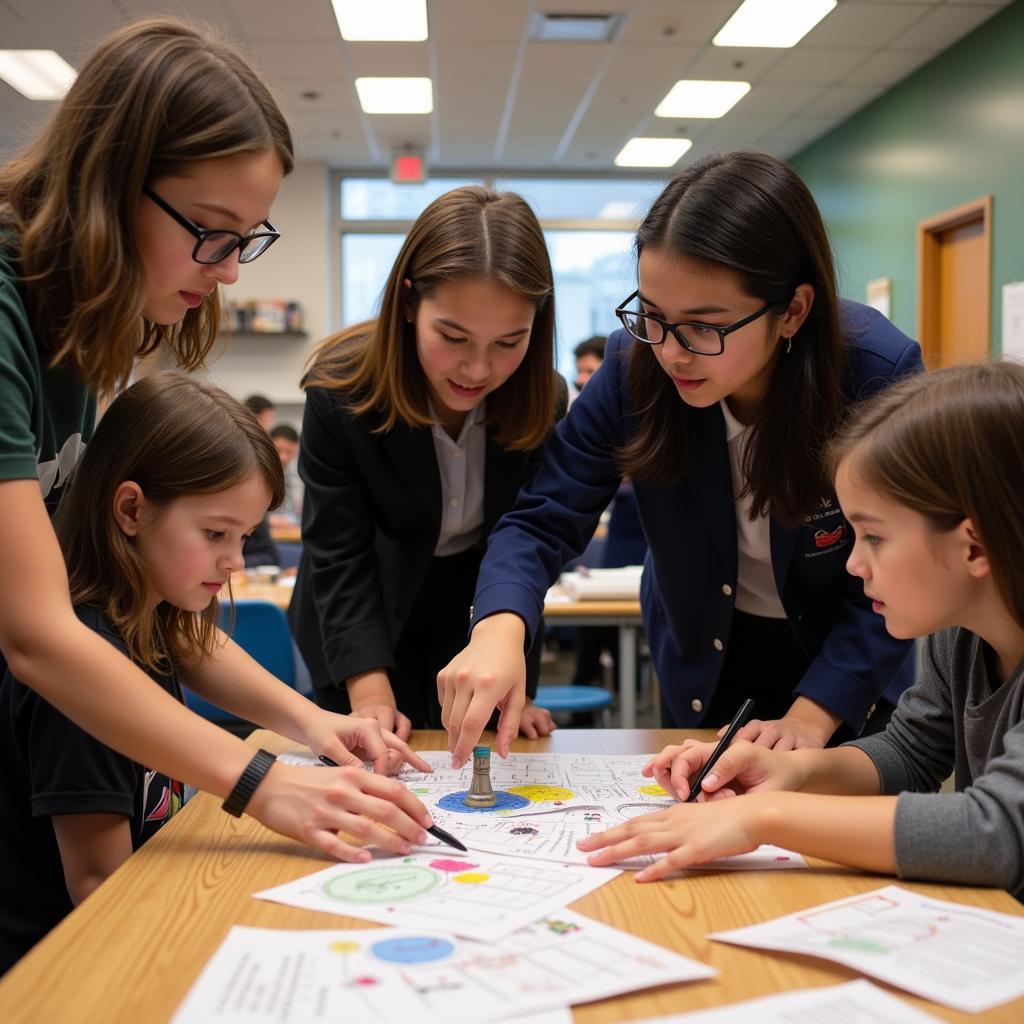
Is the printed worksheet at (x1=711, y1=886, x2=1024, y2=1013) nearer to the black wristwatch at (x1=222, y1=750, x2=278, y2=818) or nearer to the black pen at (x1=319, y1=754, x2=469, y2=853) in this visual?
the black pen at (x1=319, y1=754, x2=469, y2=853)

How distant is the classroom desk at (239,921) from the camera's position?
0.71 metres

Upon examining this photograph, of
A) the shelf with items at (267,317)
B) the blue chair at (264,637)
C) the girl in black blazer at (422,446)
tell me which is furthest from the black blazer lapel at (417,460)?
the shelf with items at (267,317)

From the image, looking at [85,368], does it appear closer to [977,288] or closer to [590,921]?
[590,921]

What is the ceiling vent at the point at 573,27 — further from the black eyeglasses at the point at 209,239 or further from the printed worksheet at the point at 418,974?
the printed worksheet at the point at 418,974

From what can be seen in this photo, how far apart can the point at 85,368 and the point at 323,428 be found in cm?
57

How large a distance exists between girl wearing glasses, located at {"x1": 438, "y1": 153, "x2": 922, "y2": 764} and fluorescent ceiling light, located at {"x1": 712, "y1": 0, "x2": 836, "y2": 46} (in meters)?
4.28

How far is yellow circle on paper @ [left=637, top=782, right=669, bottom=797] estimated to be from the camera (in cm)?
121

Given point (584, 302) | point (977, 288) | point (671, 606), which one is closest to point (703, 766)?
point (671, 606)

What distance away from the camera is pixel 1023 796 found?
0.91m

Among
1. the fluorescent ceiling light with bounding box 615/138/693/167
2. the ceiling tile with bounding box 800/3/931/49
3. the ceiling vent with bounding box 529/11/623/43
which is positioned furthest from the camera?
the fluorescent ceiling light with bounding box 615/138/693/167

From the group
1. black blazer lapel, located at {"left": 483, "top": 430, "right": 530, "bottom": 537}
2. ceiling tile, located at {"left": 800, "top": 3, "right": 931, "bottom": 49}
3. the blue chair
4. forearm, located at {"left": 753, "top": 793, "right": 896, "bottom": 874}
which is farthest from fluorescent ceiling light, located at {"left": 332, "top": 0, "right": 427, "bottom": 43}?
forearm, located at {"left": 753, "top": 793, "right": 896, "bottom": 874}

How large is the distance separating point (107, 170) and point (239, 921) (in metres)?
0.71

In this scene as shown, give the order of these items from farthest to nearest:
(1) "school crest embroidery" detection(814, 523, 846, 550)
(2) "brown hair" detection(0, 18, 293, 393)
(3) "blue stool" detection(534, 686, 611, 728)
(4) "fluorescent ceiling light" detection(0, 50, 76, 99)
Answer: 1. (4) "fluorescent ceiling light" detection(0, 50, 76, 99)
2. (3) "blue stool" detection(534, 686, 611, 728)
3. (1) "school crest embroidery" detection(814, 523, 846, 550)
4. (2) "brown hair" detection(0, 18, 293, 393)

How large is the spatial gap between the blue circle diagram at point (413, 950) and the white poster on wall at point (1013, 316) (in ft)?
16.2
